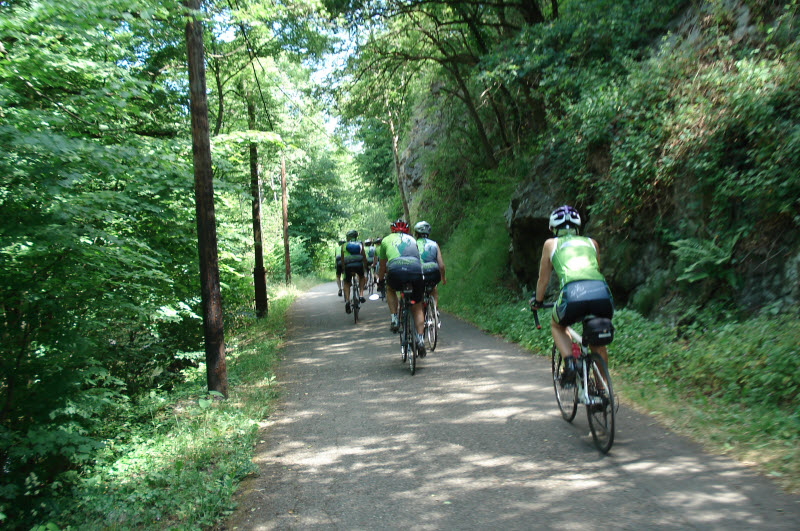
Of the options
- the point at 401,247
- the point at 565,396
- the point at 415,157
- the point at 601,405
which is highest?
the point at 415,157

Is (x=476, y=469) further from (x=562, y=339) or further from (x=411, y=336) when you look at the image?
(x=411, y=336)

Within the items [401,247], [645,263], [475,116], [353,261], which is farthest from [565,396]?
[475,116]

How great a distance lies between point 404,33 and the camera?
53.8ft

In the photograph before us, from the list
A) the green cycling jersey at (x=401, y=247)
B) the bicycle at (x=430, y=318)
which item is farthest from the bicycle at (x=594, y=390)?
the bicycle at (x=430, y=318)

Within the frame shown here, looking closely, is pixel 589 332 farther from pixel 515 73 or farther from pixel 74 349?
pixel 515 73

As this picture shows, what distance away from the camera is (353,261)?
13.2 meters

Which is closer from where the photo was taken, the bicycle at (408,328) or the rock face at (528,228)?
the bicycle at (408,328)

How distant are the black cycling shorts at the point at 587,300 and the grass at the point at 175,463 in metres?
3.04

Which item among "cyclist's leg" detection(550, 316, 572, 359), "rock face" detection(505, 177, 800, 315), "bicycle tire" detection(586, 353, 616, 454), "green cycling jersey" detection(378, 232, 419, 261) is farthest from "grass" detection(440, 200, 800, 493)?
"green cycling jersey" detection(378, 232, 419, 261)

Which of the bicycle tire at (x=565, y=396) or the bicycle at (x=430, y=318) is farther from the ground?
the bicycle at (x=430, y=318)

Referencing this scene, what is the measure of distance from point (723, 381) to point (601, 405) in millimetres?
1782

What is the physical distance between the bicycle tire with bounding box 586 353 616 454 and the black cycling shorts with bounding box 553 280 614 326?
1.23 ft

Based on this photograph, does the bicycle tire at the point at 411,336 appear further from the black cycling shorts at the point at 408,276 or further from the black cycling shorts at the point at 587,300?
the black cycling shorts at the point at 587,300

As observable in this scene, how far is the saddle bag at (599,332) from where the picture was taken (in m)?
4.40
